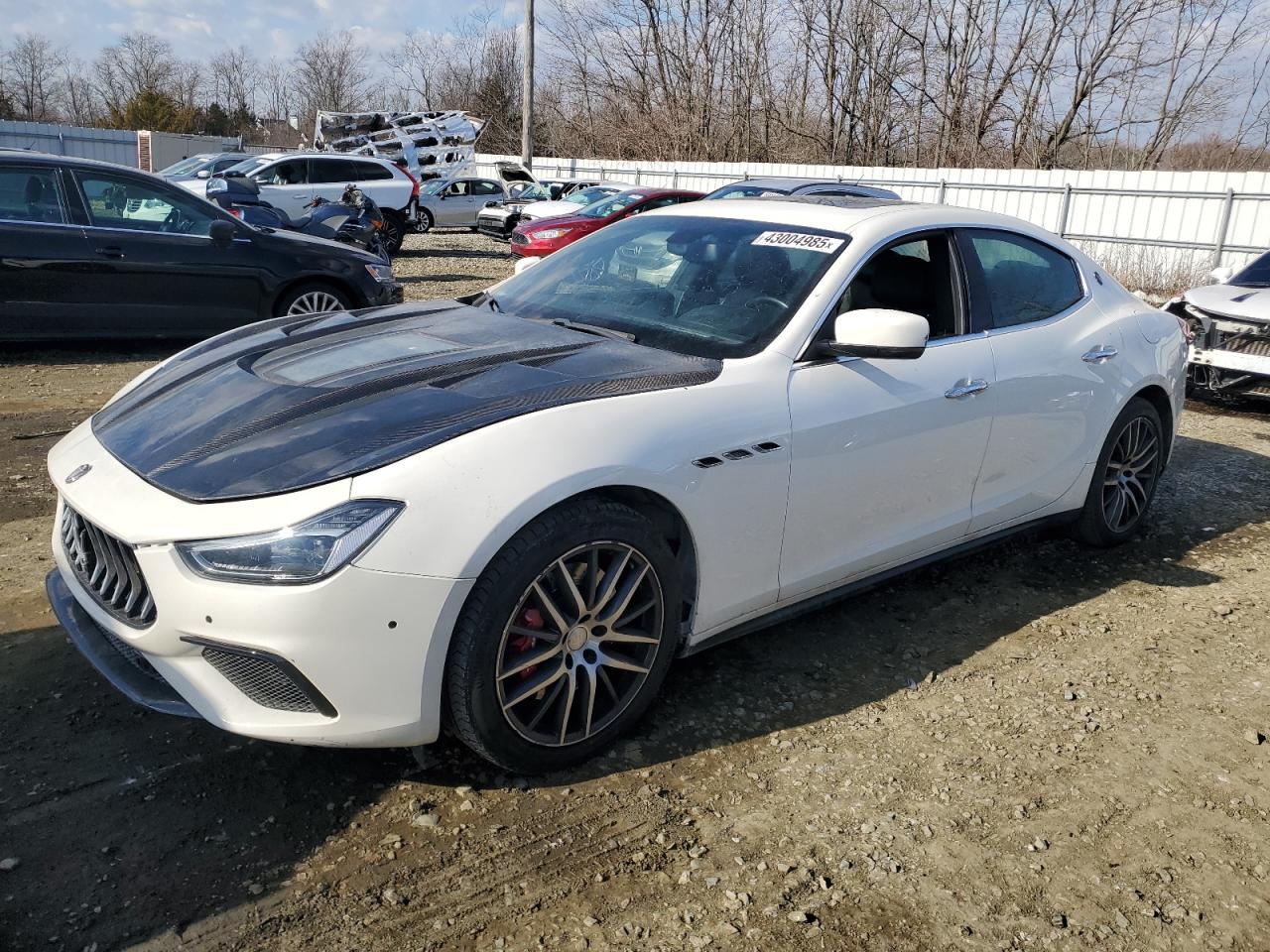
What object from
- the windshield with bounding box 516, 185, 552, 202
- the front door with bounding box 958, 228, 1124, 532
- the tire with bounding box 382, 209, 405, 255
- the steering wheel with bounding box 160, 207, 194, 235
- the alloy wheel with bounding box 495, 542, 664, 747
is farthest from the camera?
the windshield with bounding box 516, 185, 552, 202

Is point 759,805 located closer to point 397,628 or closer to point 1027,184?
point 397,628

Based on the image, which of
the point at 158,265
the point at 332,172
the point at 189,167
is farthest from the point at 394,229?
the point at 158,265

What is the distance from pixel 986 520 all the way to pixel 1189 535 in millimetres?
1925

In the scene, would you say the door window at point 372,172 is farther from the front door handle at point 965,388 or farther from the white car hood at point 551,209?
the front door handle at point 965,388

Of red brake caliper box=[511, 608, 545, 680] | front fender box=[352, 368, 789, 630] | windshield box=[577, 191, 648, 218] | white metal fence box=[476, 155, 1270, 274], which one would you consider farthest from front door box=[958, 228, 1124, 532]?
white metal fence box=[476, 155, 1270, 274]

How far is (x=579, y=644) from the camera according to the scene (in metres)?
2.83

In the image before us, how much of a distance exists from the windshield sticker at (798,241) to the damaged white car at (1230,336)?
5546 millimetres

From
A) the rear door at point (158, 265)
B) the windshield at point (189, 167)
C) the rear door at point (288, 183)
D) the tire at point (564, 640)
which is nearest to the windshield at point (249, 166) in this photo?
the rear door at point (288, 183)

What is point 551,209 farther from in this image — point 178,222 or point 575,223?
point 178,222

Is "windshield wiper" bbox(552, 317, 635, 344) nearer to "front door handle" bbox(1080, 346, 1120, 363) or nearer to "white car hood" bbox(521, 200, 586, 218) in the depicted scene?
"front door handle" bbox(1080, 346, 1120, 363)

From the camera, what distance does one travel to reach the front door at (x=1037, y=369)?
4.01 m

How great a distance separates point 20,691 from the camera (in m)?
3.18

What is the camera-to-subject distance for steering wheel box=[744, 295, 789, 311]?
3.48 meters

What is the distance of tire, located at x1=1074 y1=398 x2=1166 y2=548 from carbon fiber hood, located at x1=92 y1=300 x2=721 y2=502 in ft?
7.93
